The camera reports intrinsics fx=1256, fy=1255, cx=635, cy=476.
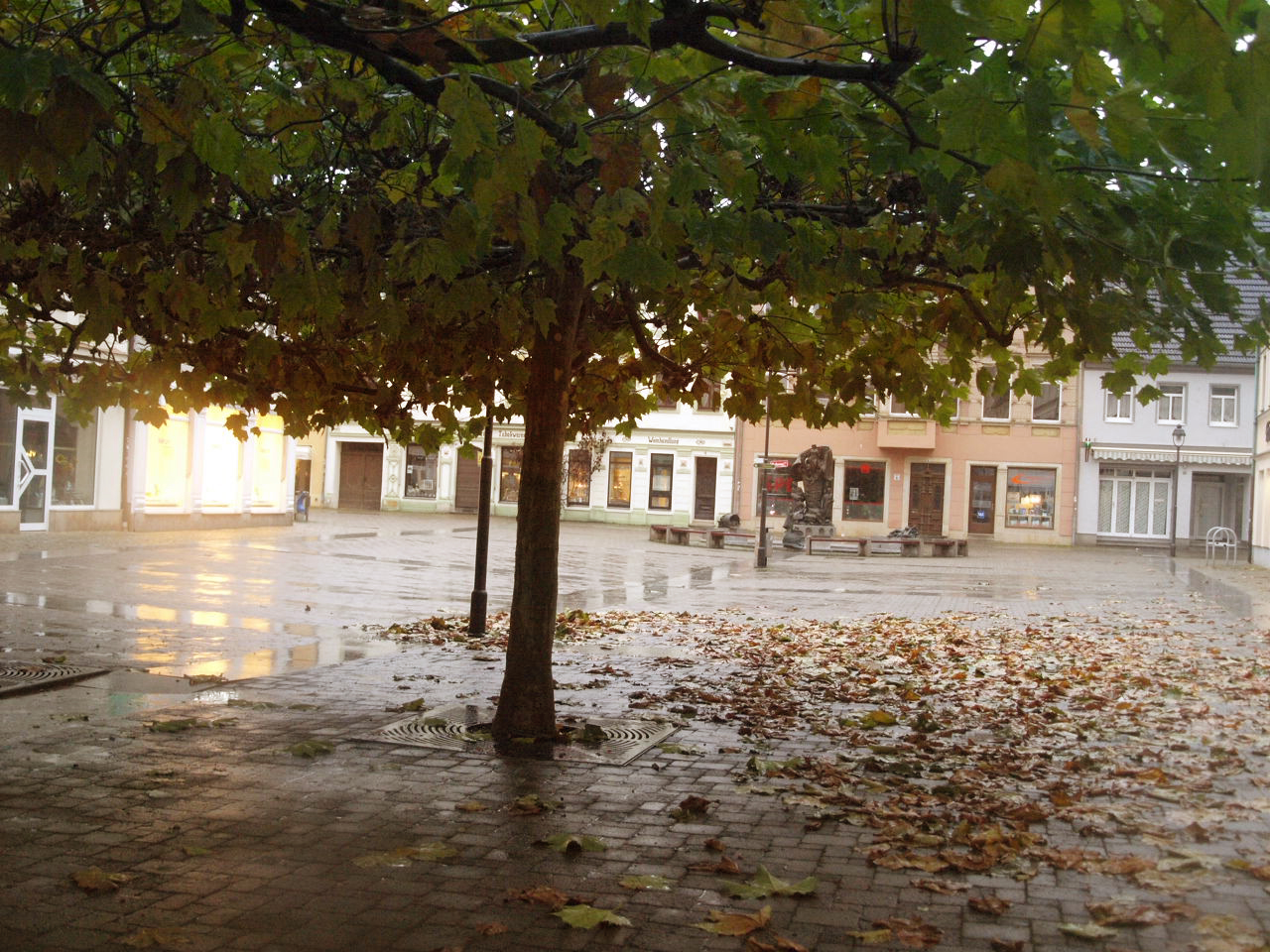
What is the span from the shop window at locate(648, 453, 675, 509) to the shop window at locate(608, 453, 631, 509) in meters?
1.08

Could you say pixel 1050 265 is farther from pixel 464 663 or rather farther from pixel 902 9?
pixel 464 663

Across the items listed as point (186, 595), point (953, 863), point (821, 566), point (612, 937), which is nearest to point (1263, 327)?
point (953, 863)

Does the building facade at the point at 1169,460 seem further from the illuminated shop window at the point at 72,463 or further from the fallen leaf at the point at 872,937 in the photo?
the fallen leaf at the point at 872,937

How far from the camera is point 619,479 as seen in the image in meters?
55.0

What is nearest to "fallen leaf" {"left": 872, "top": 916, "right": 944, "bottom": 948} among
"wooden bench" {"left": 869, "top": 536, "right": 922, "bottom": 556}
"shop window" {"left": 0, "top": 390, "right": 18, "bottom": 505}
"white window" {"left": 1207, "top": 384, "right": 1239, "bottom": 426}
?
"shop window" {"left": 0, "top": 390, "right": 18, "bottom": 505}

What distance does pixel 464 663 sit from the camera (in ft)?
38.7

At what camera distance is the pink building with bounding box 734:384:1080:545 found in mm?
49031

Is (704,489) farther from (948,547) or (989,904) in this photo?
(989,904)

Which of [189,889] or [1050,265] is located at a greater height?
[1050,265]

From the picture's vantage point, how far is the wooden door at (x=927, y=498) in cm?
4984

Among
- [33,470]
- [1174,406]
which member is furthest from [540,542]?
[1174,406]

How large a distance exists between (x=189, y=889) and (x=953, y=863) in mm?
3073

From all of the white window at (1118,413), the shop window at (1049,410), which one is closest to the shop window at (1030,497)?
the shop window at (1049,410)

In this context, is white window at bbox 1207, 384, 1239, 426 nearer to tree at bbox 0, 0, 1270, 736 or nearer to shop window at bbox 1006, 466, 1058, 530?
shop window at bbox 1006, 466, 1058, 530
